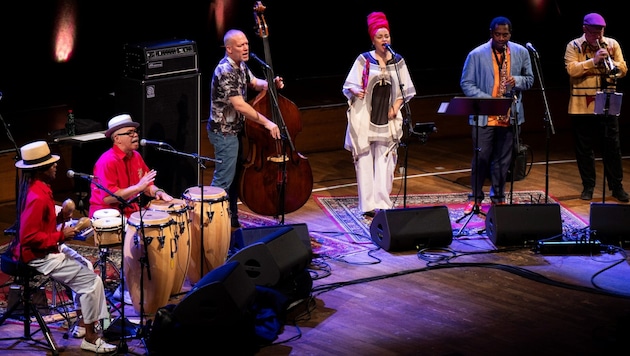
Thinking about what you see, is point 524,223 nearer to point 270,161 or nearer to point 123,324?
point 270,161

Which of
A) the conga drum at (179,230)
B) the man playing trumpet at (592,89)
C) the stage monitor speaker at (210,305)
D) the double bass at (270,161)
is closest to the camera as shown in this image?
the stage monitor speaker at (210,305)

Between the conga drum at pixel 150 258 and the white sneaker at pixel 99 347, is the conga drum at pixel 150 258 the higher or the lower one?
the higher one

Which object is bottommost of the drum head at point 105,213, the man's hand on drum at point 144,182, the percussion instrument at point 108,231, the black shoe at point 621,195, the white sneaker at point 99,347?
the white sneaker at point 99,347

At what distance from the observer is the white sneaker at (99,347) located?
6473 mm

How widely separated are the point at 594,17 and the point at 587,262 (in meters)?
2.58

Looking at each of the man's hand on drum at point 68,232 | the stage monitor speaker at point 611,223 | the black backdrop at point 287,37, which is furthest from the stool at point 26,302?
the stage monitor speaker at point 611,223

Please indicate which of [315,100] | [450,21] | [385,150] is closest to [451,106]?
[385,150]

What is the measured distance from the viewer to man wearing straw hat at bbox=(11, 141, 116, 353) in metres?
6.31

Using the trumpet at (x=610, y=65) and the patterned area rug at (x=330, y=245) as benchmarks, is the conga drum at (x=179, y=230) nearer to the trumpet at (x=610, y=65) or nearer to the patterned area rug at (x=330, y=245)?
the patterned area rug at (x=330, y=245)

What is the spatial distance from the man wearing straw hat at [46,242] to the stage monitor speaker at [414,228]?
2.87m

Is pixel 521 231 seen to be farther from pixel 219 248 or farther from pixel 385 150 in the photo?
pixel 219 248

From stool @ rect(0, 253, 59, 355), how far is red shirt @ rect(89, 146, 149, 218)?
86 centimetres

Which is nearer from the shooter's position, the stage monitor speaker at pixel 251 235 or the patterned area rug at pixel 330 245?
the stage monitor speaker at pixel 251 235

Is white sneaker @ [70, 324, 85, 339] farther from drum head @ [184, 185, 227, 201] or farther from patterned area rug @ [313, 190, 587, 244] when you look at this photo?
patterned area rug @ [313, 190, 587, 244]
